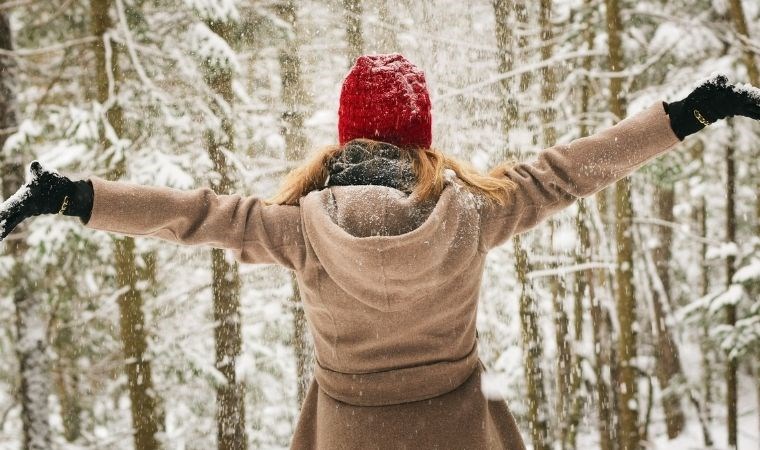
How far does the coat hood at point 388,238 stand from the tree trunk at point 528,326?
23.0 feet

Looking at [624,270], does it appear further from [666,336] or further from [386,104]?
[666,336]

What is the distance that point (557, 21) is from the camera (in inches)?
328

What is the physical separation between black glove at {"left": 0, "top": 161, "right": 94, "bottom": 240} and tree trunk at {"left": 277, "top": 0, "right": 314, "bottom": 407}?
7.82 m

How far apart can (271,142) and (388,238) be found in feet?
27.0

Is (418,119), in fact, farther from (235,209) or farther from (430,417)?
(430,417)

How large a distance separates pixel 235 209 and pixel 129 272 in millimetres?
6320

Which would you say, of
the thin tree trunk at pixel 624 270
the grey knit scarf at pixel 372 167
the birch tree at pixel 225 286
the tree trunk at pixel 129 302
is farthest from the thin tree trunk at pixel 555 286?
the grey knit scarf at pixel 372 167

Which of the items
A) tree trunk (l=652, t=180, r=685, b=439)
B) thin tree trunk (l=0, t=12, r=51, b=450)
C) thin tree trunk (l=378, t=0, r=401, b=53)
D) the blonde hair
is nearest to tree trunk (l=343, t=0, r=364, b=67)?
thin tree trunk (l=378, t=0, r=401, b=53)

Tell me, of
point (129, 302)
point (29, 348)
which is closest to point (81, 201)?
point (129, 302)

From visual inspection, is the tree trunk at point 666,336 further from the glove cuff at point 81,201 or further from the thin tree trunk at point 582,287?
the glove cuff at point 81,201

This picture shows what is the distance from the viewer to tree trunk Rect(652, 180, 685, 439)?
50.7 feet

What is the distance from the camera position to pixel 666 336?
1514 centimetres

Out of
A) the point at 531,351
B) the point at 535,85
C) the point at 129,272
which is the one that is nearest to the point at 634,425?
the point at 531,351

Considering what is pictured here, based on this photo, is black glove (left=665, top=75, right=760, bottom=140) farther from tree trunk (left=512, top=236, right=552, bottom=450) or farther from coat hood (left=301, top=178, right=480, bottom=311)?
tree trunk (left=512, top=236, right=552, bottom=450)
